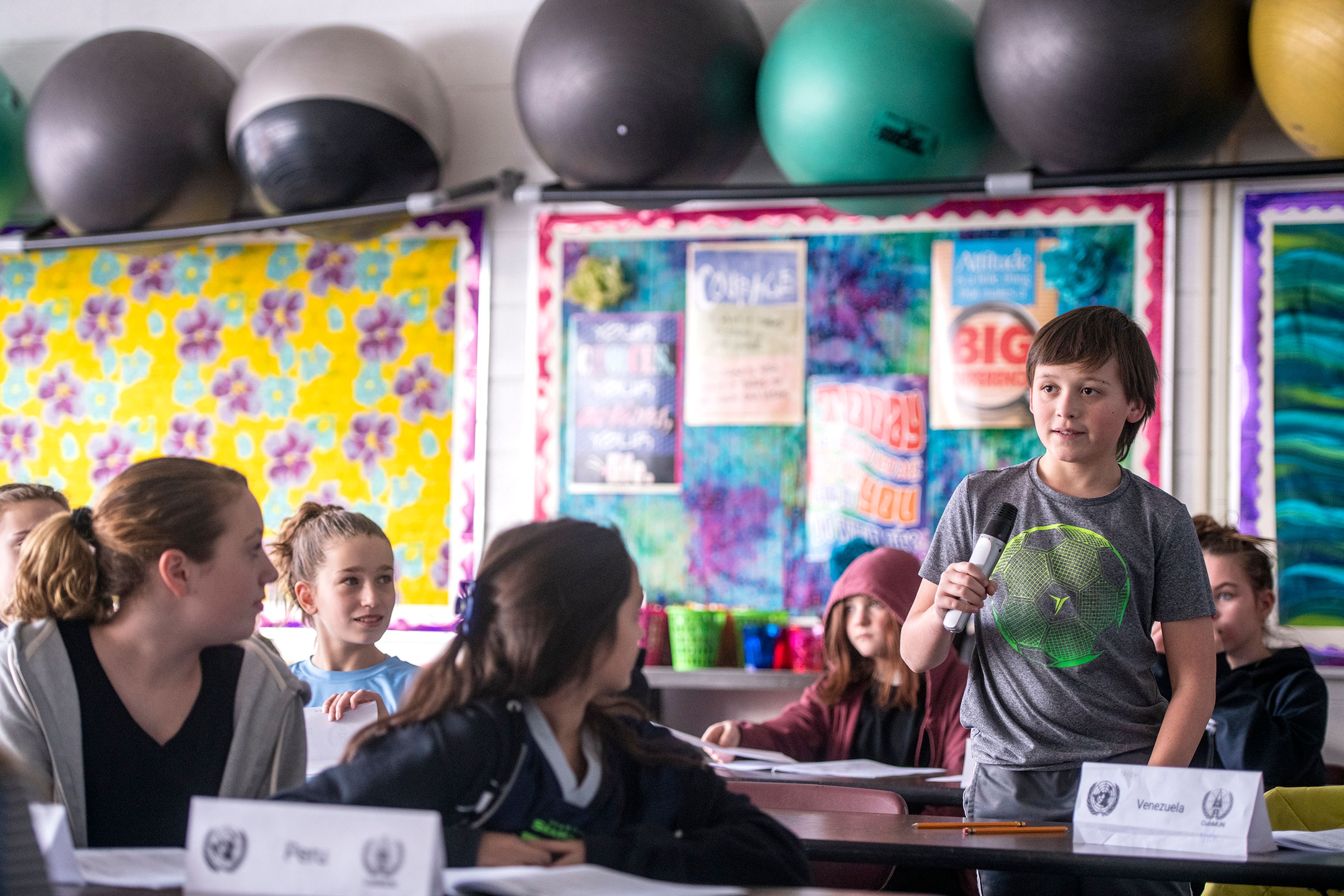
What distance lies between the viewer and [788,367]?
3197 mm

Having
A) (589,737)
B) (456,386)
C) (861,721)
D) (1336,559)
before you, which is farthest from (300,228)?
(1336,559)

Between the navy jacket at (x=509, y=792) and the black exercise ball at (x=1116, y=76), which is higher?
the black exercise ball at (x=1116, y=76)

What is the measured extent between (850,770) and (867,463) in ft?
3.52

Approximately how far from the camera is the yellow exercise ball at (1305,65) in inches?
94.0

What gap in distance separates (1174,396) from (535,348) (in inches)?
62.2

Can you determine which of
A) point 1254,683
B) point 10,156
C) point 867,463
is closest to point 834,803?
point 1254,683

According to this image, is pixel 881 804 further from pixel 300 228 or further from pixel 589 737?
pixel 300 228

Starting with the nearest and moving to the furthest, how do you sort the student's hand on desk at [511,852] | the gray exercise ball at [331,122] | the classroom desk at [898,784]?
the student's hand on desk at [511,852], the classroom desk at [898,784], the gray exercise ball at [331,122]

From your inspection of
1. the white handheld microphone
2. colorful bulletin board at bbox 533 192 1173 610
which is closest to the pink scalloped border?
colorful bulletin board at bbox 533 192 1173 610

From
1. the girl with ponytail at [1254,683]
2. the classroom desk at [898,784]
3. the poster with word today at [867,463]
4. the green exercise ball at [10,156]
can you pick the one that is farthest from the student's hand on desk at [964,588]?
the green exercise ball at [10,156]

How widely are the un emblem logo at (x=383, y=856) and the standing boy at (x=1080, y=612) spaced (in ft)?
2.73

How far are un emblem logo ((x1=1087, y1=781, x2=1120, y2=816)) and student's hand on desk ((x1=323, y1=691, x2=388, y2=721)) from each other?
3.09ft

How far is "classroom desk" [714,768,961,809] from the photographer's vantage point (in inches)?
77.2

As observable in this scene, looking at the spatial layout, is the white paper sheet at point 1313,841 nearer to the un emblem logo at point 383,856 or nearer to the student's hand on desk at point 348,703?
the un emblem logo at point 383,856
